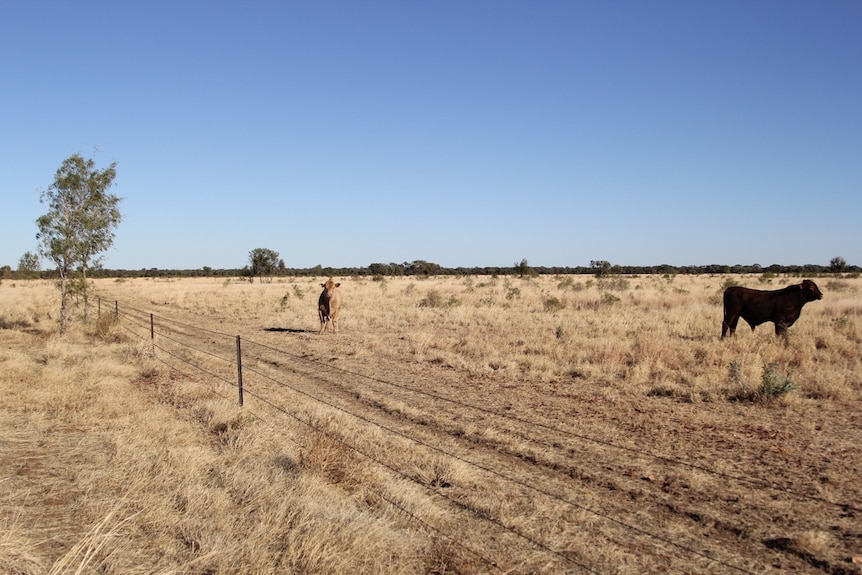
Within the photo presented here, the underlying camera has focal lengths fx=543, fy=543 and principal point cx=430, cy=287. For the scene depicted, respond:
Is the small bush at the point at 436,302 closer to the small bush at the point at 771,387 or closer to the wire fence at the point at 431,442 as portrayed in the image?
the wire fence at the point at 431,442

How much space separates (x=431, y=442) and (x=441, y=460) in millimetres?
876

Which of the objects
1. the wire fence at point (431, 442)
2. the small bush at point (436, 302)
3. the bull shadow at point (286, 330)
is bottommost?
the wire fence at point (431, 442)

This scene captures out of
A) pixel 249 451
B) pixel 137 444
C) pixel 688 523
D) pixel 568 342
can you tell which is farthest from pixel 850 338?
pixel 137 444

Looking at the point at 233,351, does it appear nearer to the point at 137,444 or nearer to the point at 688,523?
the point at 137,444

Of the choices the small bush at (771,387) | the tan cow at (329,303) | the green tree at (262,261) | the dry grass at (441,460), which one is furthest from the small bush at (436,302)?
the green tree at (262,261)

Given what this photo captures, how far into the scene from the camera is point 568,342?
15.0 meters

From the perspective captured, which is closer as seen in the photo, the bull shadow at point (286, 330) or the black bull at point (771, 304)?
the black bull at point (771, 304)

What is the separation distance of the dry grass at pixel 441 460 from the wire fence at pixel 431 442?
38 mm

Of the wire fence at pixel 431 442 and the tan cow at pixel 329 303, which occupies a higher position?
the tan cow at pixel 329 303

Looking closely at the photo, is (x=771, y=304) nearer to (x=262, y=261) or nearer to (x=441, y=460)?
(x=441, y=460)

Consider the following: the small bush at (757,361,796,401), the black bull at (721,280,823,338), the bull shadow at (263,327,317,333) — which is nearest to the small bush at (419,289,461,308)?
the bull shadow at (263,327,317,333)

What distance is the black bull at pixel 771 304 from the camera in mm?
13695

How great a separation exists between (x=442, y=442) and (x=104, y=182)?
60.7ft

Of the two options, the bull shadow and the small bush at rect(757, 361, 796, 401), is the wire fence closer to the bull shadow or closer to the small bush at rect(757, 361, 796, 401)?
the small bush at rect(757, 361, 796, 401)
